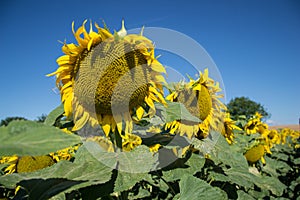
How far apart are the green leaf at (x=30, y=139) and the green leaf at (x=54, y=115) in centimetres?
85

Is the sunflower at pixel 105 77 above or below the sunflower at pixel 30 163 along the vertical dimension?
above

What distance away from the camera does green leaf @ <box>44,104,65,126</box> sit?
1.44m

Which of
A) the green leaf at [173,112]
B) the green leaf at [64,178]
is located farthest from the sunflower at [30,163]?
the green leaf at [64,178]

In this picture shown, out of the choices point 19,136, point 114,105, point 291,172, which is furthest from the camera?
point 291,172

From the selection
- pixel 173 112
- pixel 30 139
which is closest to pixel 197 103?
pixel 173 112

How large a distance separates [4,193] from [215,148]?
1.76 meters

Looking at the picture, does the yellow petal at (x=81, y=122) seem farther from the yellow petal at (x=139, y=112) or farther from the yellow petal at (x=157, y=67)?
the yellow petal at (x=157, y=67)

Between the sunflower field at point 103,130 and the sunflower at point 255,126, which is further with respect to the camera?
the sunflower at point 255,126

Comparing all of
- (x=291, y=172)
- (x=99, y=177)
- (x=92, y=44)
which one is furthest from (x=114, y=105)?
(x=291, y=172)

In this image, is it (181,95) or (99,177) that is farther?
(181,95)

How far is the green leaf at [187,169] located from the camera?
2.19 m

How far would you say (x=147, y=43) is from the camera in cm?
163

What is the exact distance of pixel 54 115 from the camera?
1.52 meters

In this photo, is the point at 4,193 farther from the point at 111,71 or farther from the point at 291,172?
the point at 291,172
